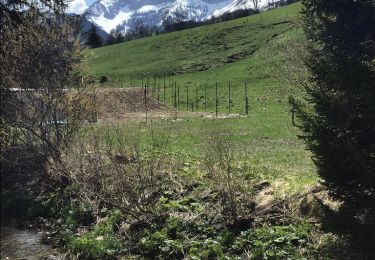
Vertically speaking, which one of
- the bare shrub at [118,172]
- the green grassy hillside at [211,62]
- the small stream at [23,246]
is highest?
the green grassy hillside at [211,62]

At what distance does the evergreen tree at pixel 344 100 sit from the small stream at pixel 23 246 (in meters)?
6.92

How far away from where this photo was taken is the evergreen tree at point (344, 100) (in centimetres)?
764

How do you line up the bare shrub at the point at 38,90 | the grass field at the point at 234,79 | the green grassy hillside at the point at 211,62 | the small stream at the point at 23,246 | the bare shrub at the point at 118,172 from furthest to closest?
the green grassy hillside at the point at 211,62
the bare shrub at the point at 38,90
the grass field at the point at 234,79
the bare shrub at the point at 118,172
the small stream at the point at 23,246

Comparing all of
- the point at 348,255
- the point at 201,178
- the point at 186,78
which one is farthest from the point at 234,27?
the point at 348,255

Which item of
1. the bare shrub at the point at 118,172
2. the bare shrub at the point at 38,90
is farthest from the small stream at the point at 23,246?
the bare shrub at the point at 38,90

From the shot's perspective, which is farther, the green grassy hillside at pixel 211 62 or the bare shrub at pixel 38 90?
the green grassy hillside at pixel 211 62

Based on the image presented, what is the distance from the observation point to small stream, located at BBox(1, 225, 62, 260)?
1232 cm

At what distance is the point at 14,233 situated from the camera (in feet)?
47.6

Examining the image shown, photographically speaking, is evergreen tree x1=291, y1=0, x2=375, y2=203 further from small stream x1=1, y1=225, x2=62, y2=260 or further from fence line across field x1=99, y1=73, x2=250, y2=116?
fence line across field x1=99, y1=73, x2=250, y2=116

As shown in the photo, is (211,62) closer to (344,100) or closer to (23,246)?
(23,246)

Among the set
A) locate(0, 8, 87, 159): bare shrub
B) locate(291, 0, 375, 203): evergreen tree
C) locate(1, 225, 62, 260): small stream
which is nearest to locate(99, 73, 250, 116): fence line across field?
locate(0, 8, 87, 159): bare shrub

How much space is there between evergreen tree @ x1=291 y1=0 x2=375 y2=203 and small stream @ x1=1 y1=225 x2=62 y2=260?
22.7 ft

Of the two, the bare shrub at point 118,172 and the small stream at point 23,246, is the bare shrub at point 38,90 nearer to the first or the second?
the bare shrub at point 118,172

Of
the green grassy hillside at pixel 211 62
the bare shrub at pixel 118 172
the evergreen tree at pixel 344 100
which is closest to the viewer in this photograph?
the evergreen tree at pixel 344 100
